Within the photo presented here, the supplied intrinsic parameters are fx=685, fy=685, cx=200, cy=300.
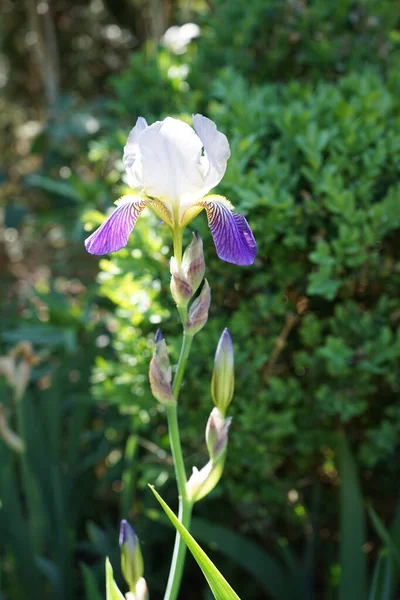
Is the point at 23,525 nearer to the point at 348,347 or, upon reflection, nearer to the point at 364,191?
the point at 348,347

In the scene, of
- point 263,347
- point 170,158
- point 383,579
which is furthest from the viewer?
point 263,347

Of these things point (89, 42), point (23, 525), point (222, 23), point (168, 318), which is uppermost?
point (89, 42)

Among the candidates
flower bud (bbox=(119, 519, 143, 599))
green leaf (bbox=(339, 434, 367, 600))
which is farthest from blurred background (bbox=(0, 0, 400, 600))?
flower bud (bbox=(119, 519, 143, 599))

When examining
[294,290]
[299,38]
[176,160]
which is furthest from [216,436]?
[299,38]

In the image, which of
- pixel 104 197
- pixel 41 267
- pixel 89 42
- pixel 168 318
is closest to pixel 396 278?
pixel 168 318

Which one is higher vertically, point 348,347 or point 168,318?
point 168,318

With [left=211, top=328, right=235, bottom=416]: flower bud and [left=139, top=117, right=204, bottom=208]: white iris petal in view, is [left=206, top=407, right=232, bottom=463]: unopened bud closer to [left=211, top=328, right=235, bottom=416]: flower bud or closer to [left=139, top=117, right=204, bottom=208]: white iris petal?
[left=211, top=328, right=235, bottom=416]: flower bud

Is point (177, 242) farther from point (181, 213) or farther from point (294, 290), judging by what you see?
point (294, 290)
